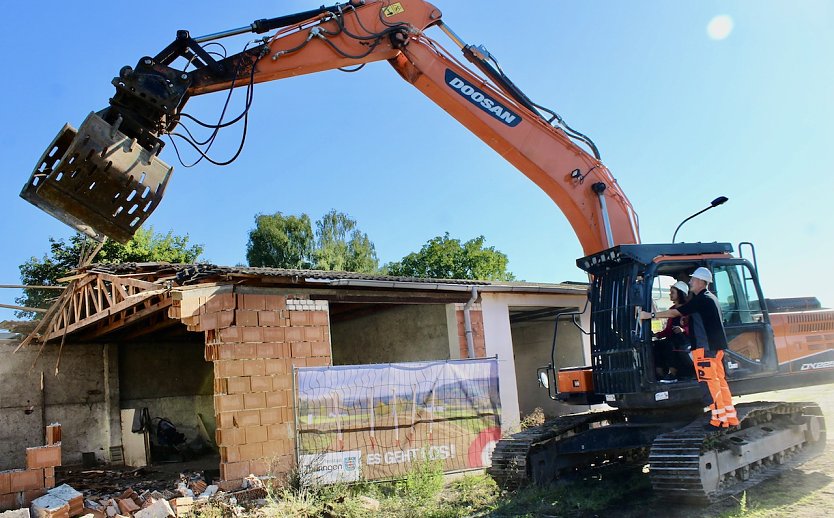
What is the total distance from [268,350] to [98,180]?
5.03 meters

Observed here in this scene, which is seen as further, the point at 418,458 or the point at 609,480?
the point at 418,458

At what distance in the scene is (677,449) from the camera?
255 inches

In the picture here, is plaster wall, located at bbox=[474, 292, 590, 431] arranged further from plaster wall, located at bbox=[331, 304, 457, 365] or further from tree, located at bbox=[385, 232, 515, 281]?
tree, located at bbox=[385, 232, 515, 281]

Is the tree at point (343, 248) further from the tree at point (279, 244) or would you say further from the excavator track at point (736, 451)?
the excavator track at point (736, 451)

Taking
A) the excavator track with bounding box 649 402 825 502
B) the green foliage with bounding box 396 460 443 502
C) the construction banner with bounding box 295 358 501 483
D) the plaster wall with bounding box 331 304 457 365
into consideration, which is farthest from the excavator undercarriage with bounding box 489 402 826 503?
the plaster wall with bounding box 331 304 457 365

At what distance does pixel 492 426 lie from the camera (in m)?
10.4

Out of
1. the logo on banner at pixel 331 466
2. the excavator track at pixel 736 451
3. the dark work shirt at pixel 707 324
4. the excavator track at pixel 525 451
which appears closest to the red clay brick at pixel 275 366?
the logo on banner at pixel 331 466

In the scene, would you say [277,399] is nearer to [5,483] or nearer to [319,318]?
[319,318]

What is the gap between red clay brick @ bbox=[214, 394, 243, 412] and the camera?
9336mm

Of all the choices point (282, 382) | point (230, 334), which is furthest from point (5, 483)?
point (282, 382)

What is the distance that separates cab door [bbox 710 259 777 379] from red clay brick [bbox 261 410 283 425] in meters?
6.41

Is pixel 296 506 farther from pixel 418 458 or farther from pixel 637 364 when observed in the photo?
pixel 637 364

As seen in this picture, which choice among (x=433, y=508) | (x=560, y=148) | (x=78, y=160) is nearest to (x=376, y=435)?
(x=433, y=508)

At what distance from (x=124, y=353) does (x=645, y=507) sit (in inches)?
544
